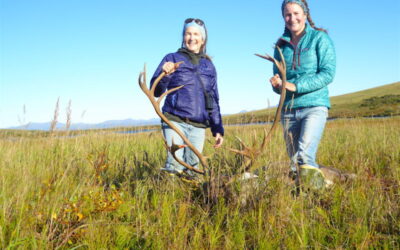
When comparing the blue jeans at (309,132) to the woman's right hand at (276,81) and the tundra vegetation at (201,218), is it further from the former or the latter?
the woman's right hand at (276,81)

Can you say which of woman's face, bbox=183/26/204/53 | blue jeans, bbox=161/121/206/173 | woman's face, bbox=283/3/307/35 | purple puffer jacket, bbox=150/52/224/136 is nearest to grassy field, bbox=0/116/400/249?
blue jeans, bbox=161/121/206/173

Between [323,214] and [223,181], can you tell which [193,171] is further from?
[323,214]

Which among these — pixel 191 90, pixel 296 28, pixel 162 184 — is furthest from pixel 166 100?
pixel 296 28

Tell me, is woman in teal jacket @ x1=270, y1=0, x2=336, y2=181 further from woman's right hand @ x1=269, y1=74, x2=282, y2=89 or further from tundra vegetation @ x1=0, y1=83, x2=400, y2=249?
tundra vegetation @ x1=0, y1=83, x2=400, y2=249

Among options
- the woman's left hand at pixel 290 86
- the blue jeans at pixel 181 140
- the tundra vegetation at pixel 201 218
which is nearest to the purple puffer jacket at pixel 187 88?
the blue jeans at pixel 181 140

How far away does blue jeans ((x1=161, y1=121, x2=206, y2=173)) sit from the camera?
3377 millimetres

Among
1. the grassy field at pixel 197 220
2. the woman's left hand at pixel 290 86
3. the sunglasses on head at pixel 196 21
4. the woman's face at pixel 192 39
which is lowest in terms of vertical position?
the grassy field at pixel 197 220

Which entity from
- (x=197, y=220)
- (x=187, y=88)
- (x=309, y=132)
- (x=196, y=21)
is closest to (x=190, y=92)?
(x=187, y=88)

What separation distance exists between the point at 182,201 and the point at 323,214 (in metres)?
1.21

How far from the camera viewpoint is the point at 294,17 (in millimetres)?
3449

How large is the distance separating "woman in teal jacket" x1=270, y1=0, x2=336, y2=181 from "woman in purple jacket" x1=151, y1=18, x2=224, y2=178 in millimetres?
797

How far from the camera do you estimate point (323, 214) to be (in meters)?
2.62

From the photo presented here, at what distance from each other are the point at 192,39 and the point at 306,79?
1.31 meters

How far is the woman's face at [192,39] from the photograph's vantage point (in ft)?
11.9
